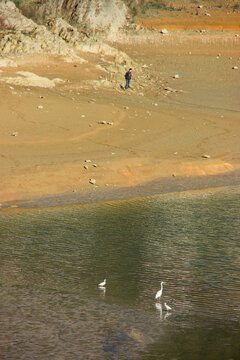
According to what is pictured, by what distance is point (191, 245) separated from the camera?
1081 cm

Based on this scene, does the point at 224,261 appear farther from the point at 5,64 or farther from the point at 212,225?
the point at 5,64

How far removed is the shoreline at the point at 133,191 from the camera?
44.2 ft

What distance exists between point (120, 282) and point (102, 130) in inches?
421

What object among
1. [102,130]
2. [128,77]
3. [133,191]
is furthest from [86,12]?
[133,191]

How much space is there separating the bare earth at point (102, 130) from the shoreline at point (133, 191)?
248 millimetres

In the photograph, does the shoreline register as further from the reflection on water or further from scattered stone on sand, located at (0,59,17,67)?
scattered stone on sand, located at (0,59,17,67)

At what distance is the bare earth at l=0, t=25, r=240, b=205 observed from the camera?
50.2 feet

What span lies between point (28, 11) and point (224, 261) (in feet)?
96.1

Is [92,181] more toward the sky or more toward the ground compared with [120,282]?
more toward the ground

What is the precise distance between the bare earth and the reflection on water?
6.95 ft

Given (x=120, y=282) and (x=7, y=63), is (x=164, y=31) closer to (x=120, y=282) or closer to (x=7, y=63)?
(x=7, y=63)

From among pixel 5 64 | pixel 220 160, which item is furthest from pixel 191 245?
pixel 5 64

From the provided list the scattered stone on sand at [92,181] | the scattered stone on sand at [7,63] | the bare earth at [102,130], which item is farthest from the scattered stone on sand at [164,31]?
the scattered stone on sand at [92,181]

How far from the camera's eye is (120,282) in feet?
29.1
